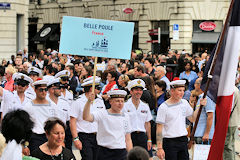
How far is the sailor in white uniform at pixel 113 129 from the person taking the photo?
8.14 m

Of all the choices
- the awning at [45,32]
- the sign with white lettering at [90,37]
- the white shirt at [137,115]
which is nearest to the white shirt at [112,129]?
the sign with white lettering at [90,37]

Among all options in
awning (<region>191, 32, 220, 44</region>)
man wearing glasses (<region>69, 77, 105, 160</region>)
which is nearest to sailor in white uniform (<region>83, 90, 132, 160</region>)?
man wearing glasses (<region>69, 77, 105, 160</region>)

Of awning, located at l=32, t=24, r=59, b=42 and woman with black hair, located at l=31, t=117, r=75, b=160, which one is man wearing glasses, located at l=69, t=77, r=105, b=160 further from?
awning, located at l=32, t=24, r=59, b=42

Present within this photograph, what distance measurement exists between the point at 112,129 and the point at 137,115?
1.44 meters

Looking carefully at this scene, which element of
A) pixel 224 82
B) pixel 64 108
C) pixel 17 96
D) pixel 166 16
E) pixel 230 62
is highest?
pixel 166 16

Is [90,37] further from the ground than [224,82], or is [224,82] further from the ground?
[90,37]

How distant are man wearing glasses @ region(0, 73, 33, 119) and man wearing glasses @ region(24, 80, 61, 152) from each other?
87 cm

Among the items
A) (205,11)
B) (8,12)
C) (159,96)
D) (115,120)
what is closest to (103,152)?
(115,120)

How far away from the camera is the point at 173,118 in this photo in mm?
8781

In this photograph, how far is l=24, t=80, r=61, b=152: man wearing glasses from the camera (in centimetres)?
849

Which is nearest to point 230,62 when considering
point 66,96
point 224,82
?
point 224,82

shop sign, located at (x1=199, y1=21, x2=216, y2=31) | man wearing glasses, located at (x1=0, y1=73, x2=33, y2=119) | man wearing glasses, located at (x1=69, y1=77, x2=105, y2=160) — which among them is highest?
shop sign, located at (x1=199, y1=21, x2=216, y2=31)

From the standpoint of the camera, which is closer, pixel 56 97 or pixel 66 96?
pixel 56 97

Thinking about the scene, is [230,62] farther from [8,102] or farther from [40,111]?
[8,102]
